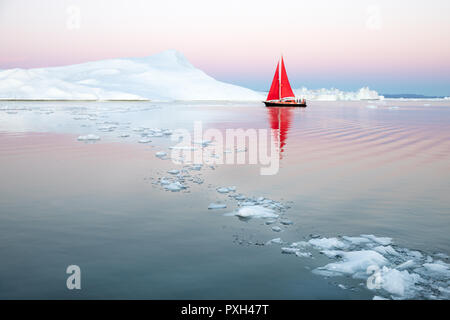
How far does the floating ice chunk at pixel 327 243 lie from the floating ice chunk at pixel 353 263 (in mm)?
203

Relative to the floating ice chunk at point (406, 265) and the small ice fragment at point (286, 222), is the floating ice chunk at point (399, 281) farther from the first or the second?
the small ice fragment at point (286, 222)

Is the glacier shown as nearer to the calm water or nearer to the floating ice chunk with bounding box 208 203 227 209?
the calm water

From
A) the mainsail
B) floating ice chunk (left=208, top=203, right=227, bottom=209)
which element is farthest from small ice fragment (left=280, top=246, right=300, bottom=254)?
the mainsail

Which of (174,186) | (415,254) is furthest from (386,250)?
(174,186)

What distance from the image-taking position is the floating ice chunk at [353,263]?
20.4 ft

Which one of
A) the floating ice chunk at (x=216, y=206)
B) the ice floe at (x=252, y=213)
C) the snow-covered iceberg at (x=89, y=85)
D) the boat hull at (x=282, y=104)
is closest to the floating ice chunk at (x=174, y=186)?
the floating ice chunk at (x=216, y=206)

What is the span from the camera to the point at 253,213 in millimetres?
9078

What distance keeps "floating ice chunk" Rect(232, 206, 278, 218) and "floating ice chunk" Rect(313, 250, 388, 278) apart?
2.31m

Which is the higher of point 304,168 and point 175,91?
point 175,91

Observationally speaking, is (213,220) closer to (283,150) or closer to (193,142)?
(283,150)

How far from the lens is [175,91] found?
627 ft

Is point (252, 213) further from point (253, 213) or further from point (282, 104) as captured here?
point (282, 104)
